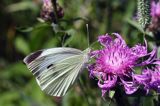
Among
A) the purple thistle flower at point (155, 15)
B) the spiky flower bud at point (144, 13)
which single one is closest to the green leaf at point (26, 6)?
the purple thistle flower at point (155, 15)

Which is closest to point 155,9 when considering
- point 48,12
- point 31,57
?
point 48,12

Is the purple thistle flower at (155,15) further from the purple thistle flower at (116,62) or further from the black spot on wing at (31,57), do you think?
the black spot on wing at (31,57)

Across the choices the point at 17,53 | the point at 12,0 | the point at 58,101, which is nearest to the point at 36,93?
the point at 58,101

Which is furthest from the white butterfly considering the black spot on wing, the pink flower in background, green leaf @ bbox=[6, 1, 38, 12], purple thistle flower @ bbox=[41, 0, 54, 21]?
green leaf @ bbox=[6, 1, 38, 12]

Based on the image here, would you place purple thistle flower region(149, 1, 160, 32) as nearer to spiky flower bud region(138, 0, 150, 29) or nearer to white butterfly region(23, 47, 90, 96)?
spiky flower bud region(138, 0, 150, 29)

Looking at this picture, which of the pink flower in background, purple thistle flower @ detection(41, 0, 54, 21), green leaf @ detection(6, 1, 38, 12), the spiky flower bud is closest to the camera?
the spiky flower bud

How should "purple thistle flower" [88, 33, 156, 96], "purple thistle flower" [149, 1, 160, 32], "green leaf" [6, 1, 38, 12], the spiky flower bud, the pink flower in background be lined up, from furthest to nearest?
"green leaf" [6, 1, 38, 12] < the pink flower in background < "purple thistle flower" [149, 1, 160, 32] < the spiky flower bud < "purple thistle flower" [88, 33, 156, 96]
